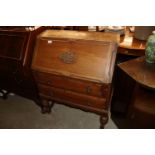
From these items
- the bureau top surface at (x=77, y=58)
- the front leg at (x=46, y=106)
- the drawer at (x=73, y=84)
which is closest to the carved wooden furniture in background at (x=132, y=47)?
the bureau top surface at (x=77, y=58)

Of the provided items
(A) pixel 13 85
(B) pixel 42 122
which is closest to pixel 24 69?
(A) pixel 13 85

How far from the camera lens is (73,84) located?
1.52 meters

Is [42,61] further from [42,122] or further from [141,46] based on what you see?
[141,46]

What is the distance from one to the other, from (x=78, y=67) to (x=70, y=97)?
40cm

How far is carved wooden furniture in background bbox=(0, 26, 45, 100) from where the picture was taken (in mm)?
1644

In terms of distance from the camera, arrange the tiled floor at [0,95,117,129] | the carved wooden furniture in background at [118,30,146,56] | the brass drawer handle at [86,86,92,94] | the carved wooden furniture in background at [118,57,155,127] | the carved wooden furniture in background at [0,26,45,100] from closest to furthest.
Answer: the carved wooden furniture in background at [118,57,155,127] < the brass drawer handle at [86,86,92,94] < the carved wooden furniture in background at [0,26,45,100] < the carved wooden furniture in background at [118,30,146,56] < the tiled floor at [0,95,117,129]

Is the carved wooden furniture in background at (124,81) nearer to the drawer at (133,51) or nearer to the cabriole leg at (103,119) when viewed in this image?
the drawer at (133,51)

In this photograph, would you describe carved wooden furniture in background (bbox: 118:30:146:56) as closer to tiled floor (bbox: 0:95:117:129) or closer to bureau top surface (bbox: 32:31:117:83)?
bureau top surface (bbox: 32:31:117:83)

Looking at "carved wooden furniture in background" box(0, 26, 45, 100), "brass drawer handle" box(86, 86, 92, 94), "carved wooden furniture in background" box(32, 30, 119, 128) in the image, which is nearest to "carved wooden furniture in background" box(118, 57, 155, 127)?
"carved wooden furniture in background" box(32, 30, 119, 128)

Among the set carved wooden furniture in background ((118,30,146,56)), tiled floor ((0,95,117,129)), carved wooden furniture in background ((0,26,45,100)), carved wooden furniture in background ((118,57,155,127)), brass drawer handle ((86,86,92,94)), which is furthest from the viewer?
tiled floor ((0,95,117,129))

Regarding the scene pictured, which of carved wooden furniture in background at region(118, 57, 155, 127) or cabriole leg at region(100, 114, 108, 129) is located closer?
carved wooden furniture in background at region(118, 57, 155, 127)

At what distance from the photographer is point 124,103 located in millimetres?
1609

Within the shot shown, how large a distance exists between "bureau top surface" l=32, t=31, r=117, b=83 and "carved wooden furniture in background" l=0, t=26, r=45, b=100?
117mm
